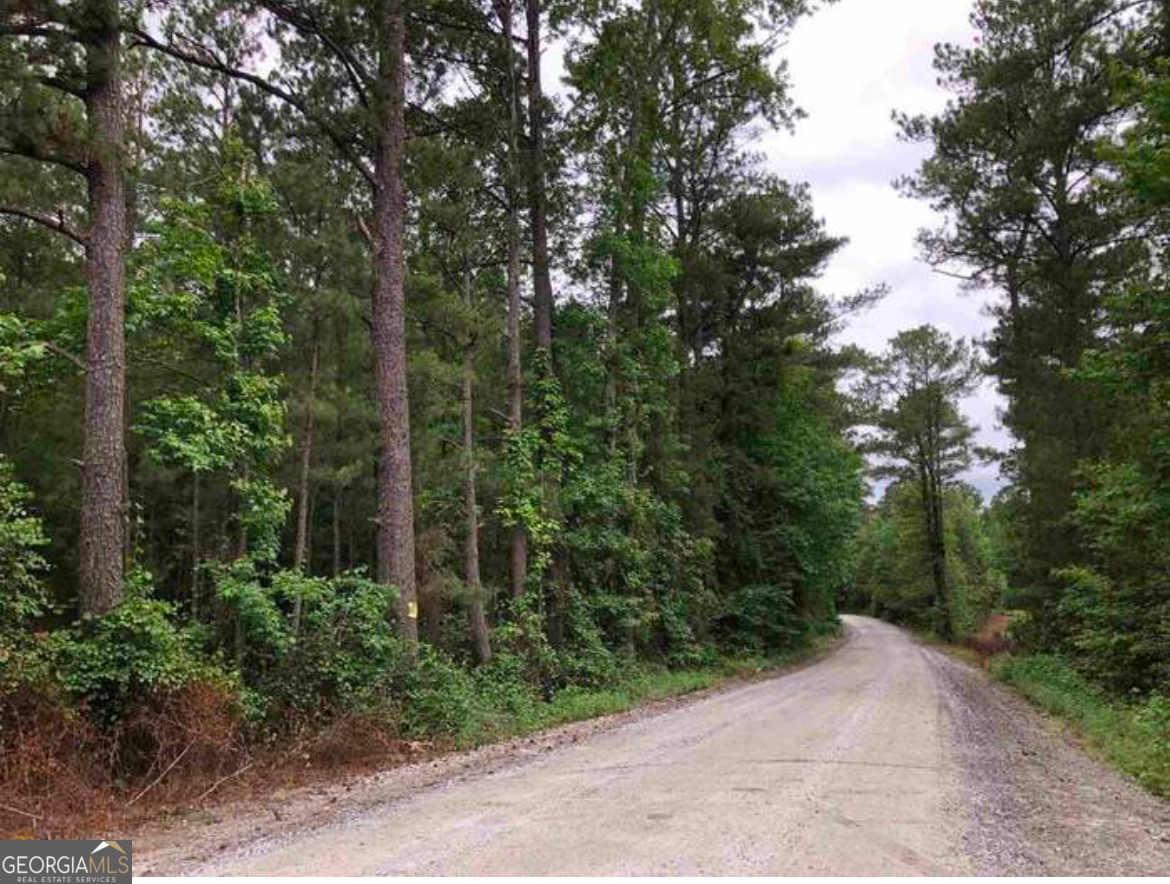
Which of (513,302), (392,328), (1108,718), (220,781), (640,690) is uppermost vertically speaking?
(513,302)

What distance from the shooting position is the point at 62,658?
7512mm

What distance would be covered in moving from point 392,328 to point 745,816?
8046 millimetres

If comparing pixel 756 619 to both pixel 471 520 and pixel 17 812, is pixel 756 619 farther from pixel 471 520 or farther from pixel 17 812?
pixel 17 812

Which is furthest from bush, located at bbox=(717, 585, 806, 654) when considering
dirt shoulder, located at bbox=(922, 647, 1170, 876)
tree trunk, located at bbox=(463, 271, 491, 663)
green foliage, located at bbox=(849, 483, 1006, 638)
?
green foliage, located at bbox=(849, 483, 1006, 638)

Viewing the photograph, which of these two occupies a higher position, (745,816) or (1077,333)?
(1077,333)

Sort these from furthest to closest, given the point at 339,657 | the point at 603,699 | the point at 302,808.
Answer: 1. the point at 603,699
2. the point at 339,657
3. the point at 302,808

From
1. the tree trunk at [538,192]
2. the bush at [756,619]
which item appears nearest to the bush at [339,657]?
the tree trunk at [538,192]

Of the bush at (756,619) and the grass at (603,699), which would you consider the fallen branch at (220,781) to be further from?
the bush at (756,619)

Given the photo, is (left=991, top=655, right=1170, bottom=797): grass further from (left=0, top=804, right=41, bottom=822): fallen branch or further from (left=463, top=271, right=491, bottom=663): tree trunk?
(left=0, top=804, right=41, bottom=822): fallen branch

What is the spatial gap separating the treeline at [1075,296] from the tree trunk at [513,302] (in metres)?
9.70

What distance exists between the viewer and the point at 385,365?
11258mm

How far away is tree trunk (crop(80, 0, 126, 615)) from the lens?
8.06 meters

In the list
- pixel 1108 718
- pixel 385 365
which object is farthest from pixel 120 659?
Answer: pixel 1108 718

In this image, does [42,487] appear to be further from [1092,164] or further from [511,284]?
[1092,164]
